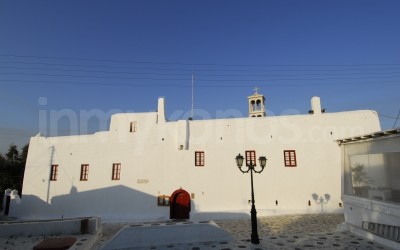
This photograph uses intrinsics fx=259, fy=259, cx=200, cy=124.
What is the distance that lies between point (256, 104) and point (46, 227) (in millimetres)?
18205

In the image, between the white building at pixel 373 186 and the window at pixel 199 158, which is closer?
the white building at pixel 373 186

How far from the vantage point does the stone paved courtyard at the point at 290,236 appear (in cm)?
1018

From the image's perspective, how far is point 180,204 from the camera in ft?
60.7

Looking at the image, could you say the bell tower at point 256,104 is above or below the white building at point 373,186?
above

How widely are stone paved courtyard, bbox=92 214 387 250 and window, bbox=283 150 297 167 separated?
3639mm

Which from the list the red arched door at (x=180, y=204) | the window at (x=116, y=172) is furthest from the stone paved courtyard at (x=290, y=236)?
the window at (x=116, y=172)

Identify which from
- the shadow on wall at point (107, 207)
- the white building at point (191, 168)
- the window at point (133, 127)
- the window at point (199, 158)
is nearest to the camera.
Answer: the white building at point (191, 168)

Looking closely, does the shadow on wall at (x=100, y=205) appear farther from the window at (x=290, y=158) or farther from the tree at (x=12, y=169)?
the tree at (x=12, y=169)

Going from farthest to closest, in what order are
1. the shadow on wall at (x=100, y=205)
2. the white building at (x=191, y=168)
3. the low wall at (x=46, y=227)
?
1. the shadow on wall at (x=100, y=205)
2. the white building at (x=191, y=168)
3. the low wall at (x=46, y=227)

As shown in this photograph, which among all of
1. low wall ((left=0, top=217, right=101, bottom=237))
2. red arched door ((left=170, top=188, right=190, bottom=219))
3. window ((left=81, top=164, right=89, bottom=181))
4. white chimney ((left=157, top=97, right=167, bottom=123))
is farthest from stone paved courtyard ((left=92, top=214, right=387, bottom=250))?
white chimney ((left=157, top=97, right=167, bottom=123))

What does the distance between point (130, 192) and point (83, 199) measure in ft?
12.3

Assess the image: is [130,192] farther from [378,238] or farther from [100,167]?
[378,238]

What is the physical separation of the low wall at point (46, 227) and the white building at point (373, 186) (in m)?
12.3

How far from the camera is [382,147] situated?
1041cm
